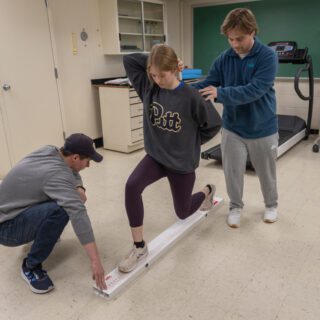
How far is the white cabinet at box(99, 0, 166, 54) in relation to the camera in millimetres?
4473

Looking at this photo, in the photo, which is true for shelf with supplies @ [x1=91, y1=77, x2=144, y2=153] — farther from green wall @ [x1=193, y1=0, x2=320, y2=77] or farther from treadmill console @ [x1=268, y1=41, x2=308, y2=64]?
green wall @ [x1=193, y1=0, x2=320, y2=77]

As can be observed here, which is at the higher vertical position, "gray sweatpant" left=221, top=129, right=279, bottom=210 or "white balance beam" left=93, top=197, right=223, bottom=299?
"gray sweatpant" left=221, top=129, right=279, bottom=210

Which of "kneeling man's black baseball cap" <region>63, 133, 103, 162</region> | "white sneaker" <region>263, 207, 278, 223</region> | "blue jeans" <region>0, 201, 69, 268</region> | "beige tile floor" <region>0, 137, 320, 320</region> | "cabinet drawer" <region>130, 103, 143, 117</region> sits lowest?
"beige tile floor" <region>0, 137, 320, 320</region>

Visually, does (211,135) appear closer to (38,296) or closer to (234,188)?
(234,188)

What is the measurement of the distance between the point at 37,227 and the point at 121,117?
2858mm

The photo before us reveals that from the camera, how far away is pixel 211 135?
2021 mm

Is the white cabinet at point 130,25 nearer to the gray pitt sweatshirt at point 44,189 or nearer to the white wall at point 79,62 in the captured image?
the white wall at point 79,62

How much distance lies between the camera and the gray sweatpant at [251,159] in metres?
2.32

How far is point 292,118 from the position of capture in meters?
5.00

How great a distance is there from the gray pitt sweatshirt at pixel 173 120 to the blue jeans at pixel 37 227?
651mm

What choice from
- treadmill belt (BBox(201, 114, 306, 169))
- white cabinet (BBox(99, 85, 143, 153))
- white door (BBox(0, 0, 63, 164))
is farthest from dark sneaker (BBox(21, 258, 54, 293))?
white cabinet (BBox(99, 85, 143, 153))

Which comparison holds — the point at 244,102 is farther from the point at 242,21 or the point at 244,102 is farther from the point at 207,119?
the point at 242,21

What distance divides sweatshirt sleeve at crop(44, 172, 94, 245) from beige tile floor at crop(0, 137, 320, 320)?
453mm

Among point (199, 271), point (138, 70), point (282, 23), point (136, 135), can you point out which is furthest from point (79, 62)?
point (199, 271)
